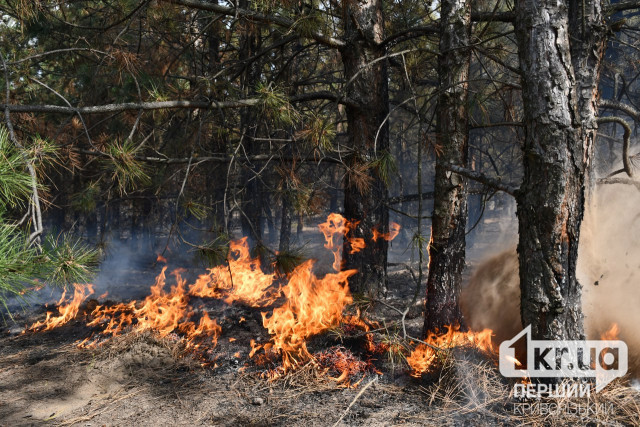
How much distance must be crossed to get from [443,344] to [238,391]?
232 cm

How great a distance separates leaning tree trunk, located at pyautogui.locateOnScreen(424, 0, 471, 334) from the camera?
475 cm

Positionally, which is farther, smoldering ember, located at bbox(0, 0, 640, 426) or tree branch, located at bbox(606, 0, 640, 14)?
tree branch, located at bbox(606, 0, 640, 14)

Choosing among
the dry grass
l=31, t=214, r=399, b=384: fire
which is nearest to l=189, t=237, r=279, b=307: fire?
l=31, t=214, r=399, b=384: fire

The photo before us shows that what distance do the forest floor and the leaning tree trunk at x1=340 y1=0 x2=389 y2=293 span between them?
77cm

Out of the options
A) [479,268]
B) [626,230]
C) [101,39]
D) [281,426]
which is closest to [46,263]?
[281,426]

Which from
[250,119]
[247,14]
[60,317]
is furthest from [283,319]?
[60,317]

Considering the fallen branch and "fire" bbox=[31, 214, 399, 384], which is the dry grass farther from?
"fire" bbox=[31, 214, 399, 384]

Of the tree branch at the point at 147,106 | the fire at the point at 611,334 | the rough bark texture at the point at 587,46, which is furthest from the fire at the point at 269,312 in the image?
the rough bark texture at the point at 587,46

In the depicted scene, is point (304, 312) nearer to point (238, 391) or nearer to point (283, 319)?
point (283, 319)

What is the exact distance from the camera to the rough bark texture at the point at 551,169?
3656 mm

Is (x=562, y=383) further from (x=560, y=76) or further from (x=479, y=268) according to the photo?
(x=479, y=268)

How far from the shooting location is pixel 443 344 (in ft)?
15.6

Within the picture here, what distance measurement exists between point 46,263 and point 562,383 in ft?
13.6

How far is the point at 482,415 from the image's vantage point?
12.5 feet
